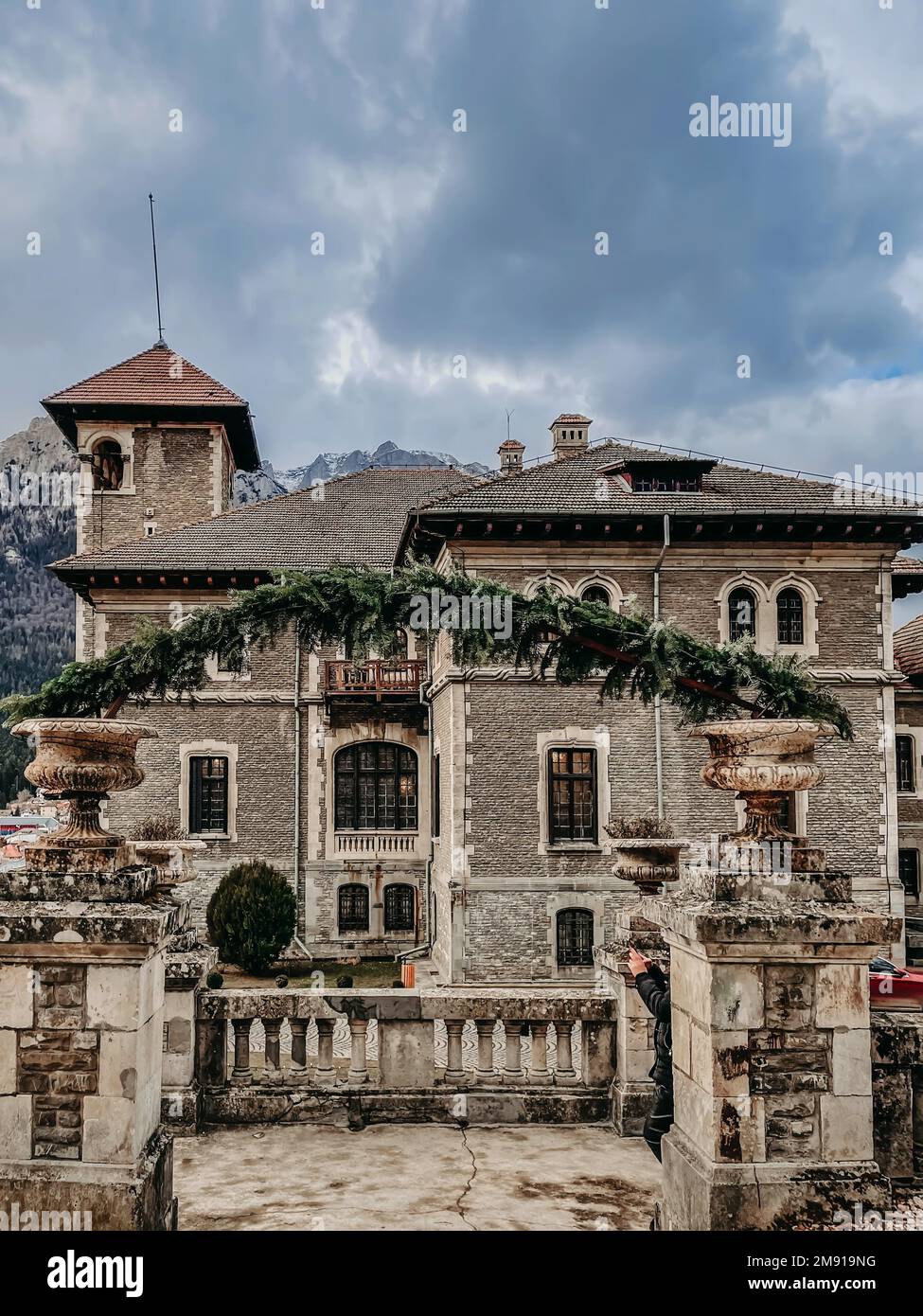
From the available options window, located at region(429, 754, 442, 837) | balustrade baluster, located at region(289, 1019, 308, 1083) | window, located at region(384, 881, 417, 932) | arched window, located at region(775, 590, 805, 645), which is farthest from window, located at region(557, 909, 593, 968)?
balustrade baluster, located at region(289, 1019, 308, 1083)

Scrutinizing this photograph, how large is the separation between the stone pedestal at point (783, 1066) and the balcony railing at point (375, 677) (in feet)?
65.5

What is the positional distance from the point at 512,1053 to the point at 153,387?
87.2 feet

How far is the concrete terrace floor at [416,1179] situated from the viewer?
5516mm

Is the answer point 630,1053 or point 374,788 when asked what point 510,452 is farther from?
point 630,1053

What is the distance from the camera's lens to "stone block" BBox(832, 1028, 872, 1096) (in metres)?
4.75

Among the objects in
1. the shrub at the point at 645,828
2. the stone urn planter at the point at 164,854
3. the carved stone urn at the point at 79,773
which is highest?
the carved stone urn at the point at 79,773

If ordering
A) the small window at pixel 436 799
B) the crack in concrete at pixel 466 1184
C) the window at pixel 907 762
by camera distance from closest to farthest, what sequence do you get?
1. the crack in concrete at pixel 466 1184
2. the small window at pixel 436 799
3. the window at pixel 907 762

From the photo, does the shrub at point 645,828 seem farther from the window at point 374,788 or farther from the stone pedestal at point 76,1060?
the window at point 374,788

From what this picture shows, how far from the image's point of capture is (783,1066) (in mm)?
4742

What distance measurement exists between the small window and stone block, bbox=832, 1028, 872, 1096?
727 inches

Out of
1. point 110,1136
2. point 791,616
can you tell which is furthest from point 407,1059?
point 791,616

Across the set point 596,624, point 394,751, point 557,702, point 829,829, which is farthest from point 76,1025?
point 394,751

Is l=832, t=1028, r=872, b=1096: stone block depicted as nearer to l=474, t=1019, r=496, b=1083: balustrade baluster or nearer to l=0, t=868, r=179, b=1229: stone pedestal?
l=474, t=1019, r=496, b=1083: balustrade baluster

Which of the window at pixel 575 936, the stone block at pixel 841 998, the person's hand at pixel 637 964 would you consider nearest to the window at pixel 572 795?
the window at pixel 575 936
